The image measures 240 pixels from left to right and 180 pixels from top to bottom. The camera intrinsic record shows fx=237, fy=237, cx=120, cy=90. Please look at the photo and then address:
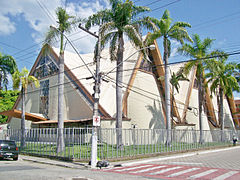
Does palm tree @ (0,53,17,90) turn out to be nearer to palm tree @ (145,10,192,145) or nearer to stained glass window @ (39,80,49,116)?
stained glass window @ (39,80,49,116)

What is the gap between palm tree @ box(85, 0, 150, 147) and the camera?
1958 cm

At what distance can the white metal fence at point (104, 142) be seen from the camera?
15234 mm

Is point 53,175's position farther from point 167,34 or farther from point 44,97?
point 44,97

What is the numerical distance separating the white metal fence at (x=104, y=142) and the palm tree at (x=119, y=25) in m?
3.55

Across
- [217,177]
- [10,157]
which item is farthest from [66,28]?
[217,177]

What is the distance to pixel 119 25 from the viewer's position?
20.0 meters

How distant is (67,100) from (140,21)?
15913mm

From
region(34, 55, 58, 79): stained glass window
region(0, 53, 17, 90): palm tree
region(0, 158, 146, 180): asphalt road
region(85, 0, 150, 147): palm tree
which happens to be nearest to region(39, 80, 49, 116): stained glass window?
region(34, 55, 58, 79): stained glass window

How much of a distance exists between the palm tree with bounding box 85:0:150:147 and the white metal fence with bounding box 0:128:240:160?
3.55 metres

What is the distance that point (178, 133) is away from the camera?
22312 millimetres

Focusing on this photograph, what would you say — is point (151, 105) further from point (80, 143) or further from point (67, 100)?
point (80, 143)

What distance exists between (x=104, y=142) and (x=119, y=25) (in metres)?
9.96

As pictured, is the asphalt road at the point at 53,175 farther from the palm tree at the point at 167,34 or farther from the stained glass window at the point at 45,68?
the stained glass window at the point at 45,68

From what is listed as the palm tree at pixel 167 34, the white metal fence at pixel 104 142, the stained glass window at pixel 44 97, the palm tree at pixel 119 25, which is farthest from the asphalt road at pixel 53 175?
the stained glass window at pixel 44 97
